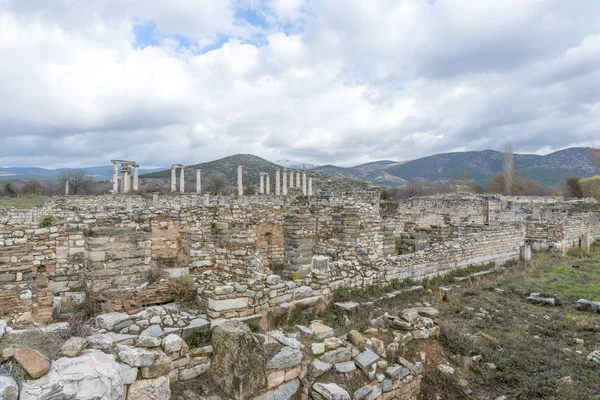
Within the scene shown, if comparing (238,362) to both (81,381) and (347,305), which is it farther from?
(347,305)

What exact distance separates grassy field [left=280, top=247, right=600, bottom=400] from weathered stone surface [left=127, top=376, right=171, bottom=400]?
2.61m

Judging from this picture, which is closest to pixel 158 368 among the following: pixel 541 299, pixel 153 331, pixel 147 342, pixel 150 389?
pixel 150 389

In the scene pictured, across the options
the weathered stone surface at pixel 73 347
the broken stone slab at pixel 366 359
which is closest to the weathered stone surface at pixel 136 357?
the weathered stone surface at pixel 73 347

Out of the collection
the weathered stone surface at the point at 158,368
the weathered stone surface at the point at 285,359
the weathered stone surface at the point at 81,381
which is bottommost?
the weathered stone surface at the point at 285,359

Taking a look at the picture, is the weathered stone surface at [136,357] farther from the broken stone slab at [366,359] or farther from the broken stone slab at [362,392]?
the broken stone slab at [366,359]

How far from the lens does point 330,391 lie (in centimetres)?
402

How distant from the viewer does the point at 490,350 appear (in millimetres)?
5926

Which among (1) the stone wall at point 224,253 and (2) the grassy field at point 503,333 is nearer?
(2) the grassy field at point 503,333

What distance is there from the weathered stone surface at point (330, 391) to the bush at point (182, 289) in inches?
122

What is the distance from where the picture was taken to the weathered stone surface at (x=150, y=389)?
11.2 feet

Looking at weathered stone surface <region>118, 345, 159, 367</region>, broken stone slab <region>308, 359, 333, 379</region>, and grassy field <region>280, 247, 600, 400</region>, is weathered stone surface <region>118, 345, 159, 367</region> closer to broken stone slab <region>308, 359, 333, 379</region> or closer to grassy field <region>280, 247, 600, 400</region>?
broken stone slab <region>308, 359, 333, 379</region>

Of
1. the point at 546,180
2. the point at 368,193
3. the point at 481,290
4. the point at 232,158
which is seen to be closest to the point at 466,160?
the point at 546,180

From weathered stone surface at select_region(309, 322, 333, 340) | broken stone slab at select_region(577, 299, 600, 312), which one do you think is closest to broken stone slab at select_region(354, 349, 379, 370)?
weathered stone surface at select_region(309, 322, 333, 340)

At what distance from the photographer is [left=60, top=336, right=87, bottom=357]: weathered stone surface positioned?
309 cm
